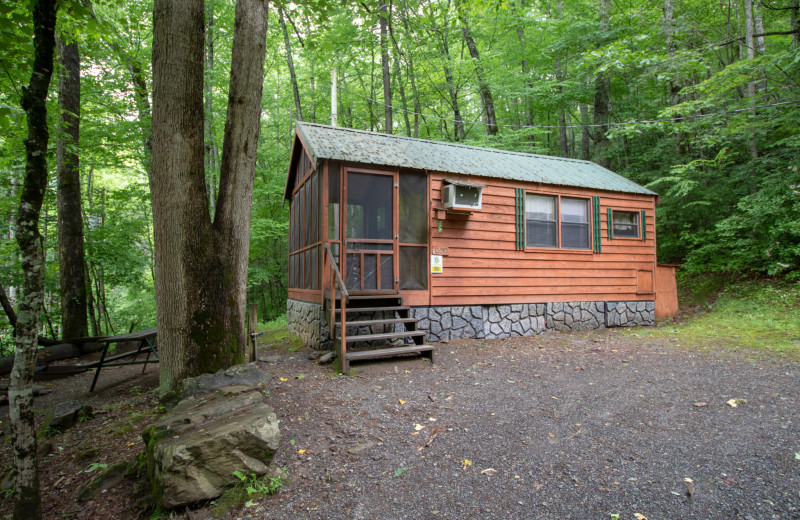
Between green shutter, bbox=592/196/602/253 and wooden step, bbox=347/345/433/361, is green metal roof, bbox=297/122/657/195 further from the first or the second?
wooden step, bbox=347/345/433/361

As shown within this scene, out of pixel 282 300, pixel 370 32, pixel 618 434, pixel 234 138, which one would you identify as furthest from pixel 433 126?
pixel 618 434

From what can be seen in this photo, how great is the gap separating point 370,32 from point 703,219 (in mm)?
11500

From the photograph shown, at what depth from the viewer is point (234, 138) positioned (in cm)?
369

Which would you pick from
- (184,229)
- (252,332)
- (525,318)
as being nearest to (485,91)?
(525,318)

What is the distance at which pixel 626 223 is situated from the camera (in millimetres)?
9148

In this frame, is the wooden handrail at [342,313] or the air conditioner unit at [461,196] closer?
the wooden handrail at [342,313]

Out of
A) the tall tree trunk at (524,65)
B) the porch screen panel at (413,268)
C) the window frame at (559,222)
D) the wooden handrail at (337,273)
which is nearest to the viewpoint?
the wooden handrail at (337,273)

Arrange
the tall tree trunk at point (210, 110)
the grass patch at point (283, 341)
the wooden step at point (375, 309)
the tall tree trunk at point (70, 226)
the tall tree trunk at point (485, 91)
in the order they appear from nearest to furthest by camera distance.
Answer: the wooden step at point (375, 309), the grass patch at point (283, 341), the tall tree trunk at point (70, 226), the tall tree trunk at point (210, 110), the tall tree trunk at point (485, 91)

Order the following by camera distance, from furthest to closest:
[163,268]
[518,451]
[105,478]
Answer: [163,268] < [518,451] < [105,478]

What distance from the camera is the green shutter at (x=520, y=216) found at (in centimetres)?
806

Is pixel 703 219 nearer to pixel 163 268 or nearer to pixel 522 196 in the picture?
pixel 522 196

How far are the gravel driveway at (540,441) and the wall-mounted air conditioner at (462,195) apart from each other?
3039 mm

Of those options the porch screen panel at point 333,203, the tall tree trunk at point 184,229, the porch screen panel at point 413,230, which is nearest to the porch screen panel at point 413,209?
the porch screen panel at point 413,230

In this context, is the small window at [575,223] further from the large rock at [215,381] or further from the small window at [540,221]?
the large rock at [215,381]
